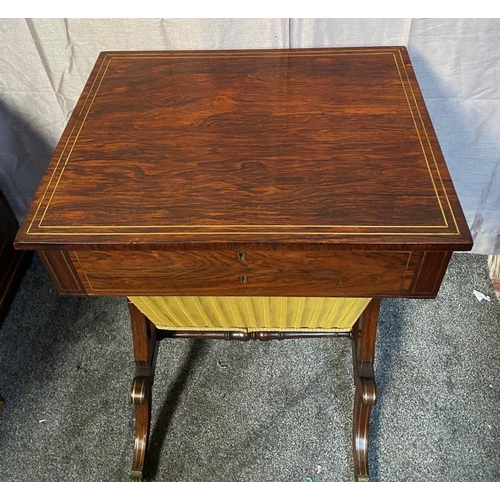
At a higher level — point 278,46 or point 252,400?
point 278,46

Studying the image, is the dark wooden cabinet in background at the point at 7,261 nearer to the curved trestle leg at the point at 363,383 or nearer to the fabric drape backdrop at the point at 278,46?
the fabric drape backdrop at the point at 278,46

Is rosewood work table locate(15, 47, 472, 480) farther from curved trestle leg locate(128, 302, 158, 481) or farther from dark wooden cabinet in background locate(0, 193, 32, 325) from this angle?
dark wooden cabinet in background locate(0, 193, 32, 325)

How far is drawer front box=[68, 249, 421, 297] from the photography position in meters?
0.60

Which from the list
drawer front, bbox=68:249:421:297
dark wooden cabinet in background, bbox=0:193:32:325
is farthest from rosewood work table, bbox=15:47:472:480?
dark wooden cabinet in background, bbox=0:193:32:325

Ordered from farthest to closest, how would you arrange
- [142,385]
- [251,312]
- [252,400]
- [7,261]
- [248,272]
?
[7,261] < [252,400] < [142,385] < [251,312] < [248,272]

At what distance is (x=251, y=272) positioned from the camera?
621mm

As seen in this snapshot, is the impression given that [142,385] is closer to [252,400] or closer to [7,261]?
[252,400]

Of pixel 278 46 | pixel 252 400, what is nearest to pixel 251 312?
pixel 252 400

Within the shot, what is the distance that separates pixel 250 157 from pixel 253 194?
0.08 m

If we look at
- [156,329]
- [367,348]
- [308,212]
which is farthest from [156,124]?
[367,348]

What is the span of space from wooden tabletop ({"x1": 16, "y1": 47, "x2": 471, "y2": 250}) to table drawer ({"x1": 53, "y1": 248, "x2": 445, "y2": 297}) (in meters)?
0.03

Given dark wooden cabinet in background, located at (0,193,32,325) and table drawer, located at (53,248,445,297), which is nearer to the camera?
table drawer, located at (53,248,445,297)

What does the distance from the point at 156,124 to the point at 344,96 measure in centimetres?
30

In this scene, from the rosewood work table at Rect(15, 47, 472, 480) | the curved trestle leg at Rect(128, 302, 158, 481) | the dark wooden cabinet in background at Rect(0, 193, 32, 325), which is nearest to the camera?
the rosewood work table at Rect(15, 47, 472, 480)
